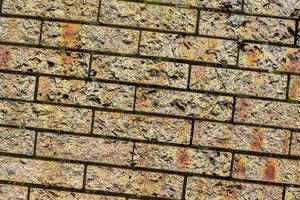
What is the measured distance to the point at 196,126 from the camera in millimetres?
2332

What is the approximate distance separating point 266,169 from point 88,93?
1.05 m

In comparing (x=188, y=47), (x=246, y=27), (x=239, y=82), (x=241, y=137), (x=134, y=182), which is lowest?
(x=134, y=182)

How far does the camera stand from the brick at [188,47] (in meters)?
2.33

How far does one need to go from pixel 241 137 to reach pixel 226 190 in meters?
0.30

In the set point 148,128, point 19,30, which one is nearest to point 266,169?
point 148,128

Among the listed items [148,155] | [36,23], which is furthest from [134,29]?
[148,155]

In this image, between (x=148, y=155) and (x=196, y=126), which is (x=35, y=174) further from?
(x=196, y=126)

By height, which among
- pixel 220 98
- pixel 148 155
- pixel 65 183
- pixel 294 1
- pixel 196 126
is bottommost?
pixel 65 183

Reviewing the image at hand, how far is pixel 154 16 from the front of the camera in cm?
234

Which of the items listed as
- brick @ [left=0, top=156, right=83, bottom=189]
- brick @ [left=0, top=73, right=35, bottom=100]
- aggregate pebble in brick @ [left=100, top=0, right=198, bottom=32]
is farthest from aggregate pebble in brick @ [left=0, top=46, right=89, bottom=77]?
brick @ [left=0, top=156, right=83, bottom=189]

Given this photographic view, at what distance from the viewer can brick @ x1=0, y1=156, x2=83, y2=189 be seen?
2342mm

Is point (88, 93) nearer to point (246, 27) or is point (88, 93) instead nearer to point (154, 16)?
point (154, 16)

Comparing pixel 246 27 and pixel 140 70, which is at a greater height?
pixel 246 27

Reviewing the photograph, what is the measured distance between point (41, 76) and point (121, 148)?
0.58m
